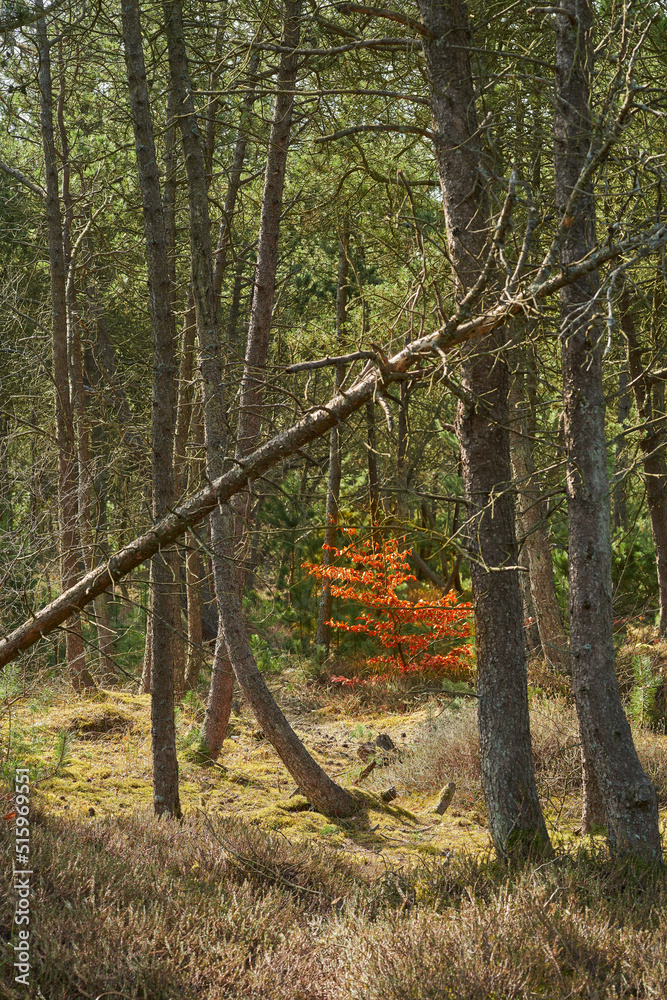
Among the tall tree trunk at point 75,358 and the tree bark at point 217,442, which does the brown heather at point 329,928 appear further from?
the tall tree trunk at point 75,358

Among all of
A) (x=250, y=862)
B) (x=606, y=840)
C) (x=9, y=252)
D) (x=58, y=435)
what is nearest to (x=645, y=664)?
(x=606, y=840)

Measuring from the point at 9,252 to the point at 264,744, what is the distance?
442 inches

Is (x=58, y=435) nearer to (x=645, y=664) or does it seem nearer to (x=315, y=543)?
(x=315, y=543)

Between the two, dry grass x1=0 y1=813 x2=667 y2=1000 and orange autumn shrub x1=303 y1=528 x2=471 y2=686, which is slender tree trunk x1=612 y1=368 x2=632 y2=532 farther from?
orange autumn shrub x1=303 y1=528 x2=471 y2=686

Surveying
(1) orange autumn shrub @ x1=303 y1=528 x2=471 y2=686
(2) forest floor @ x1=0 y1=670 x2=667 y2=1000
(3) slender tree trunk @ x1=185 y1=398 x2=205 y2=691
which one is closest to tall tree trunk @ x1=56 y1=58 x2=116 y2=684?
(3) slender tree trunk @ x1=185 y1=398 x2=205 y2=691

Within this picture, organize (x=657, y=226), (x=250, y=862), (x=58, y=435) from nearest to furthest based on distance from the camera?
1. (x=657, y=226)
2. (x=250, y=862)
3. (x=58, y=435)

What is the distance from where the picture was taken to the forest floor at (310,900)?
3.46 metres

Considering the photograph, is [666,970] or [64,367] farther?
[64,367]

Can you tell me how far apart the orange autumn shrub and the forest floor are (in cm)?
302

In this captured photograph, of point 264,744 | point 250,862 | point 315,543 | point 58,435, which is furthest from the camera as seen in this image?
point 315,543

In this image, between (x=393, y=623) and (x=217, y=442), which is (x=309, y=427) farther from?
(x=393, y=623)

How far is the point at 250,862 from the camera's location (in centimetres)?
504

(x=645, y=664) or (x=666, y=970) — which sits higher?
(x=645, y=664)

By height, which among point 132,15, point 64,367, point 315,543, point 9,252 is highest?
point 9,252
